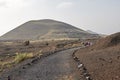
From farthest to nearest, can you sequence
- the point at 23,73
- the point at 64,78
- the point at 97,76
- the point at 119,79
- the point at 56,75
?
the point at 23,73 < the point at 56,75 < the point at 64,78 < the point at 97,76 < the point at 119,79

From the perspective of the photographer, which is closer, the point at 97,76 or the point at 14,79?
the point at 97,76

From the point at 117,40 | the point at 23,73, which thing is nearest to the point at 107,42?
the point at 117,40

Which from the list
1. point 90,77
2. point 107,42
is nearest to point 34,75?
point 90,77

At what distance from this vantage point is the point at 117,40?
4416cm

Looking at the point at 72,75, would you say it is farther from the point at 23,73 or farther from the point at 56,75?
the point at 23,73

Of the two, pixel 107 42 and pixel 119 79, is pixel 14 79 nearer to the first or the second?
pixel 119 79

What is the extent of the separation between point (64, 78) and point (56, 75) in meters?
1.67

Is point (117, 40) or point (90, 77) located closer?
Result: point (90, 77)

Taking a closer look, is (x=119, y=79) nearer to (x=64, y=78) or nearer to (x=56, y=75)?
(x=64, y=78)

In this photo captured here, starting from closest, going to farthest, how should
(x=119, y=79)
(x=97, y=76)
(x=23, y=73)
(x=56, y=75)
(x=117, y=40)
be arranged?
(x=119, y=79)
(x=97, y=76)
(x=56, y=75)
(x=23, y=73)
(x=117, y=40)

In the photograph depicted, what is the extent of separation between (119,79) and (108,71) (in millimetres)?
3073

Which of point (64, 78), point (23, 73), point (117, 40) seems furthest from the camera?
point (117, 40)

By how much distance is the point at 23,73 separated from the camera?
2622cm

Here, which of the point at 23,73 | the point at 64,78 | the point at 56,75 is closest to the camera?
the point at 64,78
